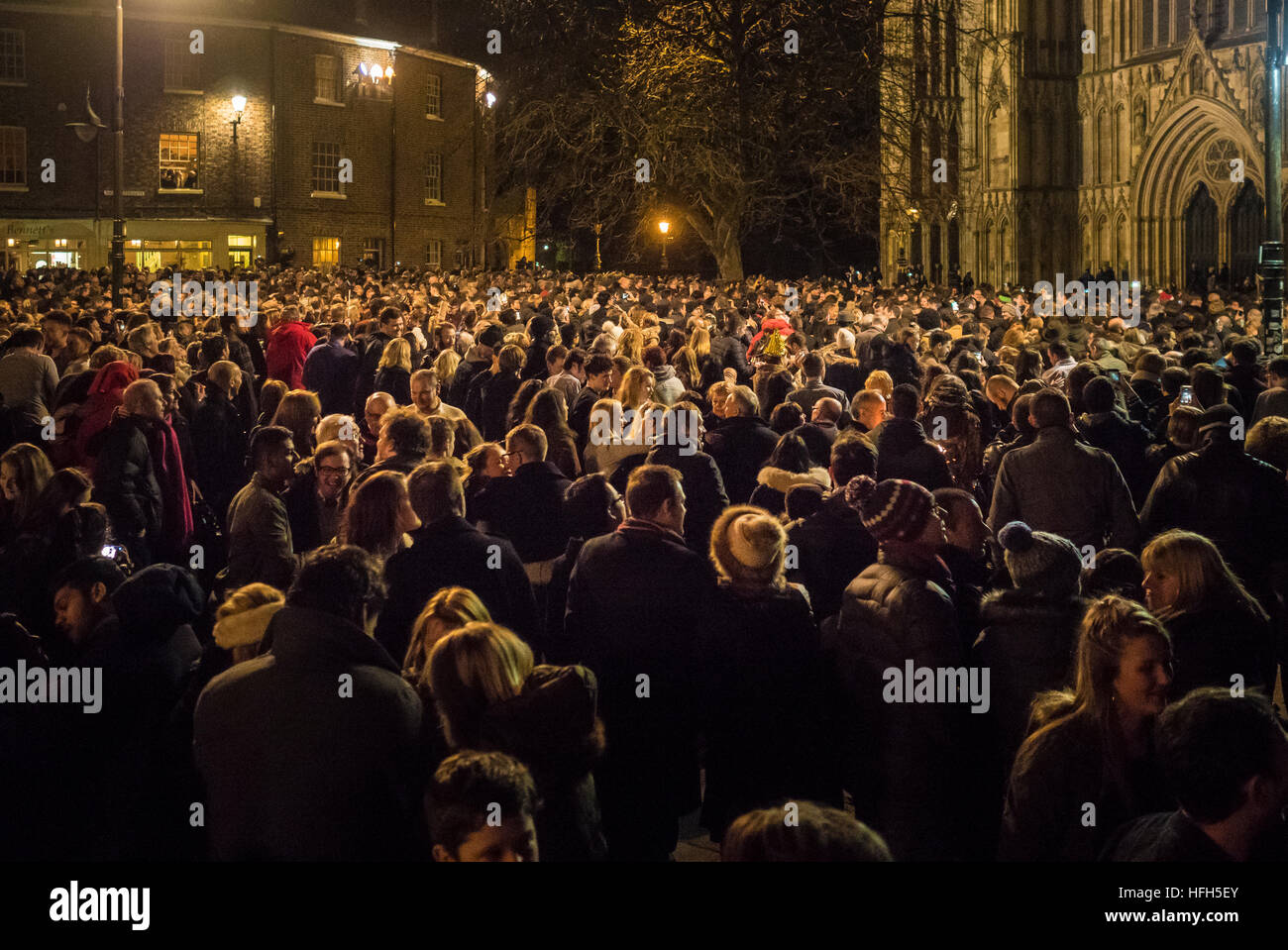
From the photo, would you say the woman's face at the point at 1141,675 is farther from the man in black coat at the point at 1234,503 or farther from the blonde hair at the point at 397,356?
the blonde hair at the point at 397,356

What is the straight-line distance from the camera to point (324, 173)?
46719mm

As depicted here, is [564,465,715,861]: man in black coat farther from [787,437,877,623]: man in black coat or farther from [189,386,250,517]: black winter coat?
[189,386,250,517]: black winter coat

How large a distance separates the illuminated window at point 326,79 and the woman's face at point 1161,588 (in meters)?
44.4

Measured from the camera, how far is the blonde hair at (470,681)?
4.09 m

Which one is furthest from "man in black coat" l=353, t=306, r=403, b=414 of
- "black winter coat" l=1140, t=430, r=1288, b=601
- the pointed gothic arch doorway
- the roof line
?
the roof line

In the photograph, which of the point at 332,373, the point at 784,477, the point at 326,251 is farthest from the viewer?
the point at 326,251

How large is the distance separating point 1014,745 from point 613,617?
1487mm

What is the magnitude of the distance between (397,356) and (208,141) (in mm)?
36077

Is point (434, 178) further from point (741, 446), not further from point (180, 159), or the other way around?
point (741, 446)

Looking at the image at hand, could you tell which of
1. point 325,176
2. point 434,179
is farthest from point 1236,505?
point 434,179

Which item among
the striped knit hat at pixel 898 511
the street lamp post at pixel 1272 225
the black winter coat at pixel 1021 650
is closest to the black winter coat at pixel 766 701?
the striped knit hat at pixel 898 511

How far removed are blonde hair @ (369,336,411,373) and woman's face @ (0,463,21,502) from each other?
482 centimetres

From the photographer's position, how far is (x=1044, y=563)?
16.4ft

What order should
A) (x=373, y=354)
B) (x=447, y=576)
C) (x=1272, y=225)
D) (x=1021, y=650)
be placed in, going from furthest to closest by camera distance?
(x=1272, y=225), (x=373, y=354), (x=447, y=576), (x=1021, y=650)
